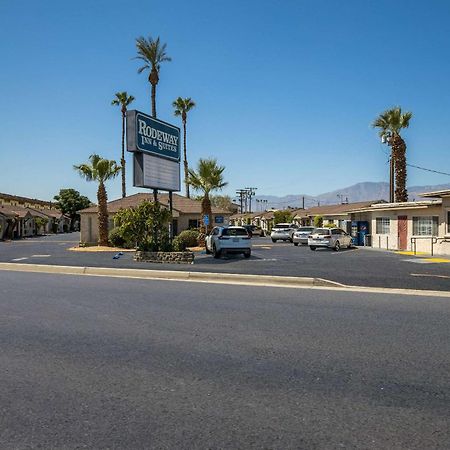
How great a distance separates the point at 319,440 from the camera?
3.46 m

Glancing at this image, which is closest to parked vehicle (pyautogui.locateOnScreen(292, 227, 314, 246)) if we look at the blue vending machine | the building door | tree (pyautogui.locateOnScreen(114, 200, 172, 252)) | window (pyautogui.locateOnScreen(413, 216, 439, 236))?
the blue vending machine

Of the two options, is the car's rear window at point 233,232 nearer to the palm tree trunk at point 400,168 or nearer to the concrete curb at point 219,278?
the concrete curb at point 219,278

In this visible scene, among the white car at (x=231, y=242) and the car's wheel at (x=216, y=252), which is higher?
the white car at (x=231, y=242)

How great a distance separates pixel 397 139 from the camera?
3859 cm

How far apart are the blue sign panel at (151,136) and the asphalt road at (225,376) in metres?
12.5

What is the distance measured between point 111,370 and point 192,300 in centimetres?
493

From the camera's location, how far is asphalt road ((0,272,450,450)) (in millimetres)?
3576

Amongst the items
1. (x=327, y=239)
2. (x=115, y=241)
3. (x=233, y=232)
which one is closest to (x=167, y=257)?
Answer: (x=233, y=232)

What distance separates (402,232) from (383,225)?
251 cm

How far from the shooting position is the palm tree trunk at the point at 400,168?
37344 mm

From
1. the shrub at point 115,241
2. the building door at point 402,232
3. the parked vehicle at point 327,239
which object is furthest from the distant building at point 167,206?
the building door at point 402,232

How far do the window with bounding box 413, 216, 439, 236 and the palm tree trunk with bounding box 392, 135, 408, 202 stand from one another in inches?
362

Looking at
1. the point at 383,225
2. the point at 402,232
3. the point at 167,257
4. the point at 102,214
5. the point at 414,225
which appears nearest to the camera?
the point at 167,257

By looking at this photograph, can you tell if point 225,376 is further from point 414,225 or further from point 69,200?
point 69,200
